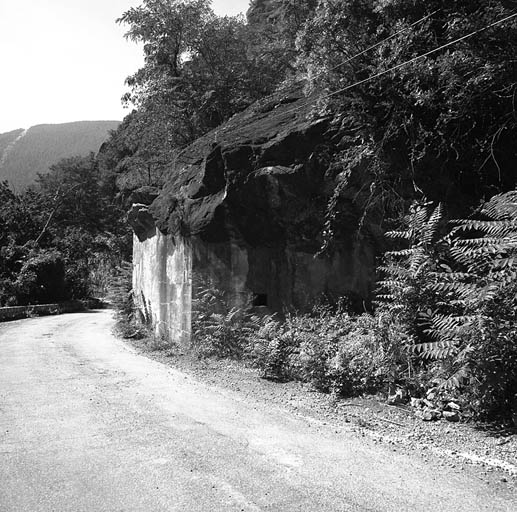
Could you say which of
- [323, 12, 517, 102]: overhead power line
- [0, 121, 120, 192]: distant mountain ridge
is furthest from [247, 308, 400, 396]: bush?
[0, 121, 120, 192]: distant mountain ridge

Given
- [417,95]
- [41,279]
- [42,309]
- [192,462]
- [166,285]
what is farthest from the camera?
[41,279]

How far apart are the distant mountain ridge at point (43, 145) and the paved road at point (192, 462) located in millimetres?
91607

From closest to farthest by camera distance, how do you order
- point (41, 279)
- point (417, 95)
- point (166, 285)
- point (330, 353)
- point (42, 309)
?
point (330, 353)
point (417, 95)
point (166, 285)
point (42, 309)
point (41, 279)

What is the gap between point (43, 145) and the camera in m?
107

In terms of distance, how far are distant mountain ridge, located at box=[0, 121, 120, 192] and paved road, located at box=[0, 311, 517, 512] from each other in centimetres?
9161

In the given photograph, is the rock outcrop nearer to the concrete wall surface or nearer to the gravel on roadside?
the concrete wall surface

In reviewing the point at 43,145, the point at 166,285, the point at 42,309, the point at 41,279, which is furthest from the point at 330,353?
the point at 43,145

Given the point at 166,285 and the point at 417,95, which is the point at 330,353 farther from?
the point at 166,285

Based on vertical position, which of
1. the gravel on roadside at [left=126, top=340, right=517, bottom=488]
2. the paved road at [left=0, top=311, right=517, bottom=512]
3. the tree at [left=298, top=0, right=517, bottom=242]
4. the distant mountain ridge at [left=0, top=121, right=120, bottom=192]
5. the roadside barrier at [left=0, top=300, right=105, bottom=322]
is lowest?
the roadside barrier at [left=0, top=300, right=105, bottom=322]

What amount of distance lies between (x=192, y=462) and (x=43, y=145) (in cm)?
11457

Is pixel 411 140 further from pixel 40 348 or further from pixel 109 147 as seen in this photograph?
pixel 109 147

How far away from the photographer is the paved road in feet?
12.2

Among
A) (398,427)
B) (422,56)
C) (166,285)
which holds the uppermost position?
(422,56)

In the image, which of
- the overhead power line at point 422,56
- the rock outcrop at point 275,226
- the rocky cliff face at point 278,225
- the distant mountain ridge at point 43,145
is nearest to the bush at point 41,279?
the rock outcrop at point 275,226
